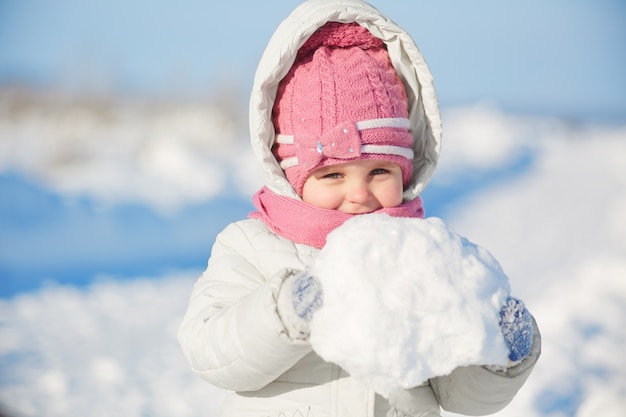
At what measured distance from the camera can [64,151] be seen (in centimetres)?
574

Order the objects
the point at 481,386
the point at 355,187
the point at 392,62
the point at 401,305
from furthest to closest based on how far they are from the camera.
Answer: the point at 392,62 < the point at 355,187 < the point at 481,386 < the point at 401,305

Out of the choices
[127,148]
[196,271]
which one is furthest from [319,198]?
[127,148]

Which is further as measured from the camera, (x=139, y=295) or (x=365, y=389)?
(x=139, y=295)

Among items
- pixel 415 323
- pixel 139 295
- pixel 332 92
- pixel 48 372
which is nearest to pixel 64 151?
pixel 139 295

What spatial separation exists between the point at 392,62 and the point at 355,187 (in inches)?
12.5

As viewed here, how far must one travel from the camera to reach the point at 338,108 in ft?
4.93

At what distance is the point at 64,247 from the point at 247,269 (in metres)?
3.55

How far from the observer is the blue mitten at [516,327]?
1197 millimetres

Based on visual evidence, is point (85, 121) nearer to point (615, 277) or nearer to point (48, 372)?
point (48, 372)

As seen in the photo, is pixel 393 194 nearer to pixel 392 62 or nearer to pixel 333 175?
pixel 333 175

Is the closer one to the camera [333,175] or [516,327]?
[516,327]

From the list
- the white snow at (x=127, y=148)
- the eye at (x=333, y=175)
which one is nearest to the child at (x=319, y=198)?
the eye at (x=333, y=175)

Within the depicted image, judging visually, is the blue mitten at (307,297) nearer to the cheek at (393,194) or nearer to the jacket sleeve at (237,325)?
the jacket sleeve at (237,325)

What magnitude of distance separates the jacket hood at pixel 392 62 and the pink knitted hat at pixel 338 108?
24 millimetres
